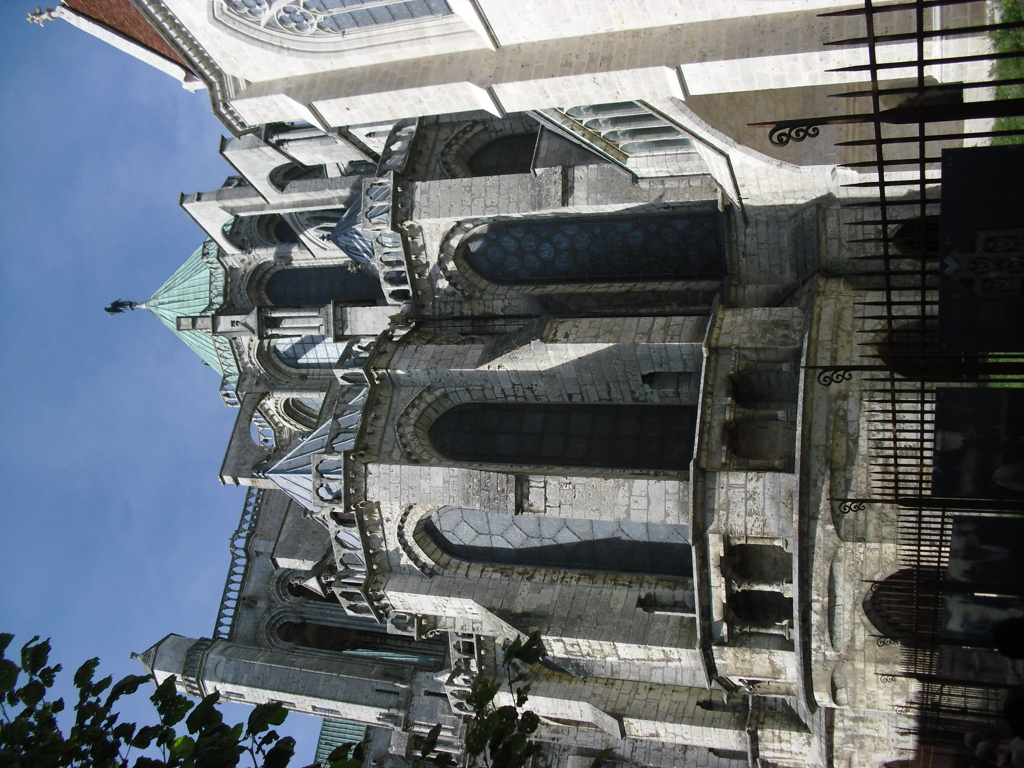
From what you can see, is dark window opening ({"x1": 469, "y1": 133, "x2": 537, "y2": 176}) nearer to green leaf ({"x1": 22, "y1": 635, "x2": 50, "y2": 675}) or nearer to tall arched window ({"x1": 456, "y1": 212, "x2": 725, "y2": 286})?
tall arched window ({"x1": 456, "y1": 212, "x2": 725, "y2": 286})

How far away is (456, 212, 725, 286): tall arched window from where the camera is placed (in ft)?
57.3

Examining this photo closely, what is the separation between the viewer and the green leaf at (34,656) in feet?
36.8

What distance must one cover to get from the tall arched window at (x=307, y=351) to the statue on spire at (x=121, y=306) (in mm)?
7653

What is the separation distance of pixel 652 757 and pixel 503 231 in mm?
11436

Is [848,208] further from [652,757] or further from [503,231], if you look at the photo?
[652,757]

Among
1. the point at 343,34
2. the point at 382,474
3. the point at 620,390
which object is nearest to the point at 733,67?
the point at 620,390

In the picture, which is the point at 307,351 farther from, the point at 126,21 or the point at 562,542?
the point at 562,542

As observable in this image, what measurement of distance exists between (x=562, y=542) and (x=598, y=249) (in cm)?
587

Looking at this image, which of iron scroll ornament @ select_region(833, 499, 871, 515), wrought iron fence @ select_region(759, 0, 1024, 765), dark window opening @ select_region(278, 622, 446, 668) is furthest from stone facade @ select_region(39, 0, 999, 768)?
dark window opening @ select_region(278, 622, 446, 668)

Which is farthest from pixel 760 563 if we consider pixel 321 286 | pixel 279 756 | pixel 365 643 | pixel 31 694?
pixel 321 286

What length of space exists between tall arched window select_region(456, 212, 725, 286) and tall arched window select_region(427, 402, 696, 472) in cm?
275

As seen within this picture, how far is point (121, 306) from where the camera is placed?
95.9 ft

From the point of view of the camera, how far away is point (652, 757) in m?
18.9

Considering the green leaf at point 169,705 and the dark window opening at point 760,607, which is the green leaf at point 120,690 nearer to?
the green leaf at point 169,705
